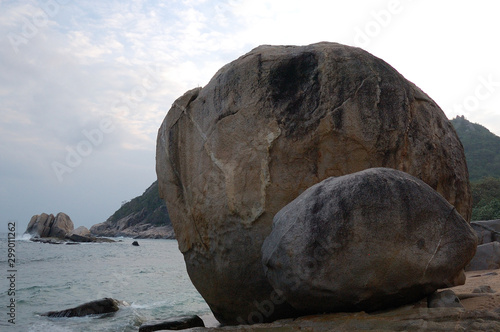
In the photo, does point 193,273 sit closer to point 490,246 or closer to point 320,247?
point 320,247

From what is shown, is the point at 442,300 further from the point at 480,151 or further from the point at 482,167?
the point at 480,151

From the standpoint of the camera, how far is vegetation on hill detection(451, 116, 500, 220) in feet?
75.3

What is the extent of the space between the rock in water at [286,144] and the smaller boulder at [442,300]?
1.77 meters

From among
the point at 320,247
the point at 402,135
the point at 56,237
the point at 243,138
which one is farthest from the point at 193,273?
the point at 56,237

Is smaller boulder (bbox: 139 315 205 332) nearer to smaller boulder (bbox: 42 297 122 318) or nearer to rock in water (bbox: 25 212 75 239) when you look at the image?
smaller boulder (bbox: 42 297 122 318)

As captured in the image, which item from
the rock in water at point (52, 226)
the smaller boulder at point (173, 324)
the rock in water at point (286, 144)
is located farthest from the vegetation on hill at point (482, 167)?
the rock in water at point (52, 226)

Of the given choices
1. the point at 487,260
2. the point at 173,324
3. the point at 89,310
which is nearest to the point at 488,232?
the point at 487,260

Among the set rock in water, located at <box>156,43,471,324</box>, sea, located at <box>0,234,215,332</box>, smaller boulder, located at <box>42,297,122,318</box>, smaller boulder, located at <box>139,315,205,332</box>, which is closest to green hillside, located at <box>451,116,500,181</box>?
sea, located at <box>0,234,215,332</box>

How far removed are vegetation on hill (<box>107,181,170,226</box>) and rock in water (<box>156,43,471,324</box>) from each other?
225 feet

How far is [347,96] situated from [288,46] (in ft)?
5.01

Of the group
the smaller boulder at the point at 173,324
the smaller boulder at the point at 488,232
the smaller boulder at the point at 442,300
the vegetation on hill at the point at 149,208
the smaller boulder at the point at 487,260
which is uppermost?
the vegetation on hill at the point at 149,208

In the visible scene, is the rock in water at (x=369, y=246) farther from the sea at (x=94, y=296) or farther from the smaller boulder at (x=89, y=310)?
the smaller boulder at (x=89, y=310)

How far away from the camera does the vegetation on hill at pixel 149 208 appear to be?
262ft

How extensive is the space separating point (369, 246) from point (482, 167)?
41.5 metres
